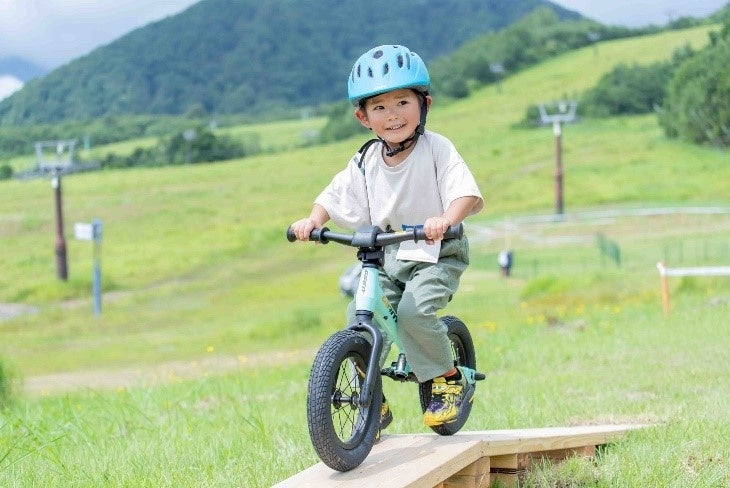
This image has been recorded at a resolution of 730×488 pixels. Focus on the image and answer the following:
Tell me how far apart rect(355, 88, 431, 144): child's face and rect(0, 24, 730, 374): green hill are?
680 inches

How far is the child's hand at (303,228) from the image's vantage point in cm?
456

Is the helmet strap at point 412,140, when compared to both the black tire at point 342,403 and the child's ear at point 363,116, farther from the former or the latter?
the black tire at point 342,403

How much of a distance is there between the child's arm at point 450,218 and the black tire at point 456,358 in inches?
33.3

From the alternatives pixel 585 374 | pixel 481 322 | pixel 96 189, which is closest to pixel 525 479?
pixel 585 374

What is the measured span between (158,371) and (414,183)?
1508cm

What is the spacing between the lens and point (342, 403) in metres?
4.40

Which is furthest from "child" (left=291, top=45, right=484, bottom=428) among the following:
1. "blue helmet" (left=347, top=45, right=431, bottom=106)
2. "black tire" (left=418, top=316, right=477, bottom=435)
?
"black tire" (left=418, top=316, right=477, bottom=435)

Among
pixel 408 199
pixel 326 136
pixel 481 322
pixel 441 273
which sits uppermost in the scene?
pixel 326 136

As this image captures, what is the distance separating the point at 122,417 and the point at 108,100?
93069mm

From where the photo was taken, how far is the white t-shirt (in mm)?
4711

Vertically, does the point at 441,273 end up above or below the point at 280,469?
above

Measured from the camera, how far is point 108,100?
96.7m

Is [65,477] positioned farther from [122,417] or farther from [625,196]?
[625,196]

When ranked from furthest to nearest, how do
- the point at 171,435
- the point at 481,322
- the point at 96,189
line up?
the point at 96,189, the point at 481,322, the point at 171,435
